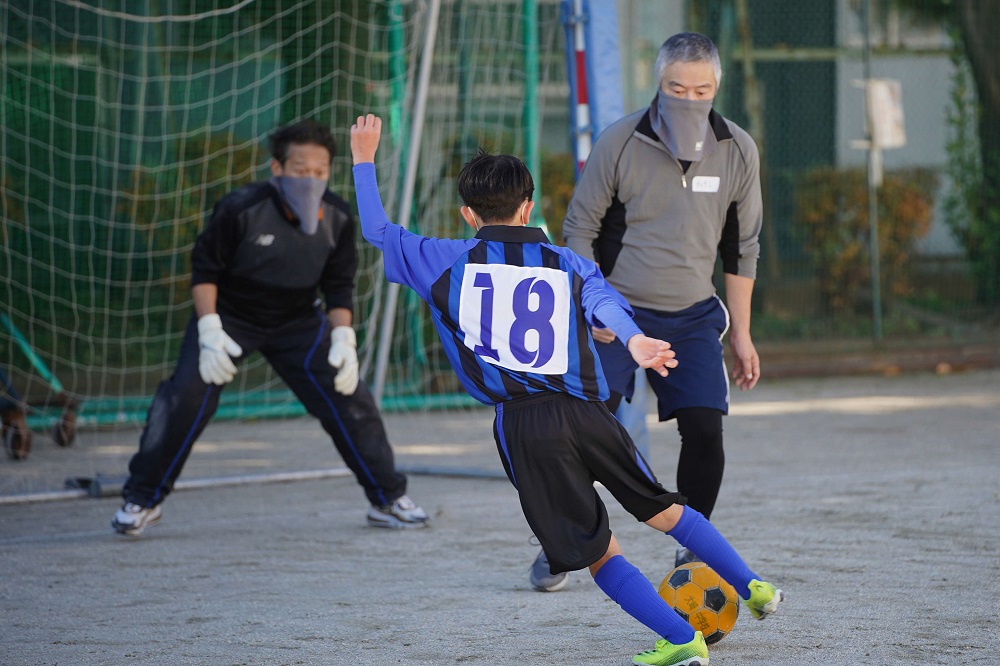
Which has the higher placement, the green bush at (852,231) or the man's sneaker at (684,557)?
the green bush at (852,231)

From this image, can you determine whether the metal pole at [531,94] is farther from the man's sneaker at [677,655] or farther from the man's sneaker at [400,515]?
the man's sneaker at [677,655]

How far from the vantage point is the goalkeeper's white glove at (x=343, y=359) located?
559cm

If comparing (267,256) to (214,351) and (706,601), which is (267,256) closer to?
(214,351)

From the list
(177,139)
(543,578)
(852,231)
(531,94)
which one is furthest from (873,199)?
(543,578)

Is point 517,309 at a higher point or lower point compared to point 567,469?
higher

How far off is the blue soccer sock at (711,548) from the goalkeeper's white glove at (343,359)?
2224 mm

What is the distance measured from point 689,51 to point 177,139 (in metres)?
6.41

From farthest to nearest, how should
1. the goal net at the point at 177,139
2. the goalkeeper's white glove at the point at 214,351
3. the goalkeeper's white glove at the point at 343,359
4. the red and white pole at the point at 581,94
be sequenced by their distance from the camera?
the goal net at the point at 177,139 < the red and white pole at the point at 581,94 < the goalkeeper's white glove at the point at 343,359 < the goalkeeper's white glove at the point at 214,351

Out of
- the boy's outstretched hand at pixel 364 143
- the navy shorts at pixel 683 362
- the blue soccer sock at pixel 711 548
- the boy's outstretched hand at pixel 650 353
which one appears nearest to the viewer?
the boy's outstretched hand at pixel 650 353

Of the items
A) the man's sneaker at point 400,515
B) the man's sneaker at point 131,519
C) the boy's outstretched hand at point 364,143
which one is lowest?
the man's sneaker at point 400,515

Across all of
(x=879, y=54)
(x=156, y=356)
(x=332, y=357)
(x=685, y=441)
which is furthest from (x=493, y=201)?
(x=879, y=54)

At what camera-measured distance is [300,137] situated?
5.43 metres

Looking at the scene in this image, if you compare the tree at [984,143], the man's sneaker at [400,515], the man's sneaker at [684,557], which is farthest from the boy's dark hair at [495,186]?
the tree at [984,143]

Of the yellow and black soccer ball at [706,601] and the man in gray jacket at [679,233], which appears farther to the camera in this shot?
the man in gray jacket at [679,233]
